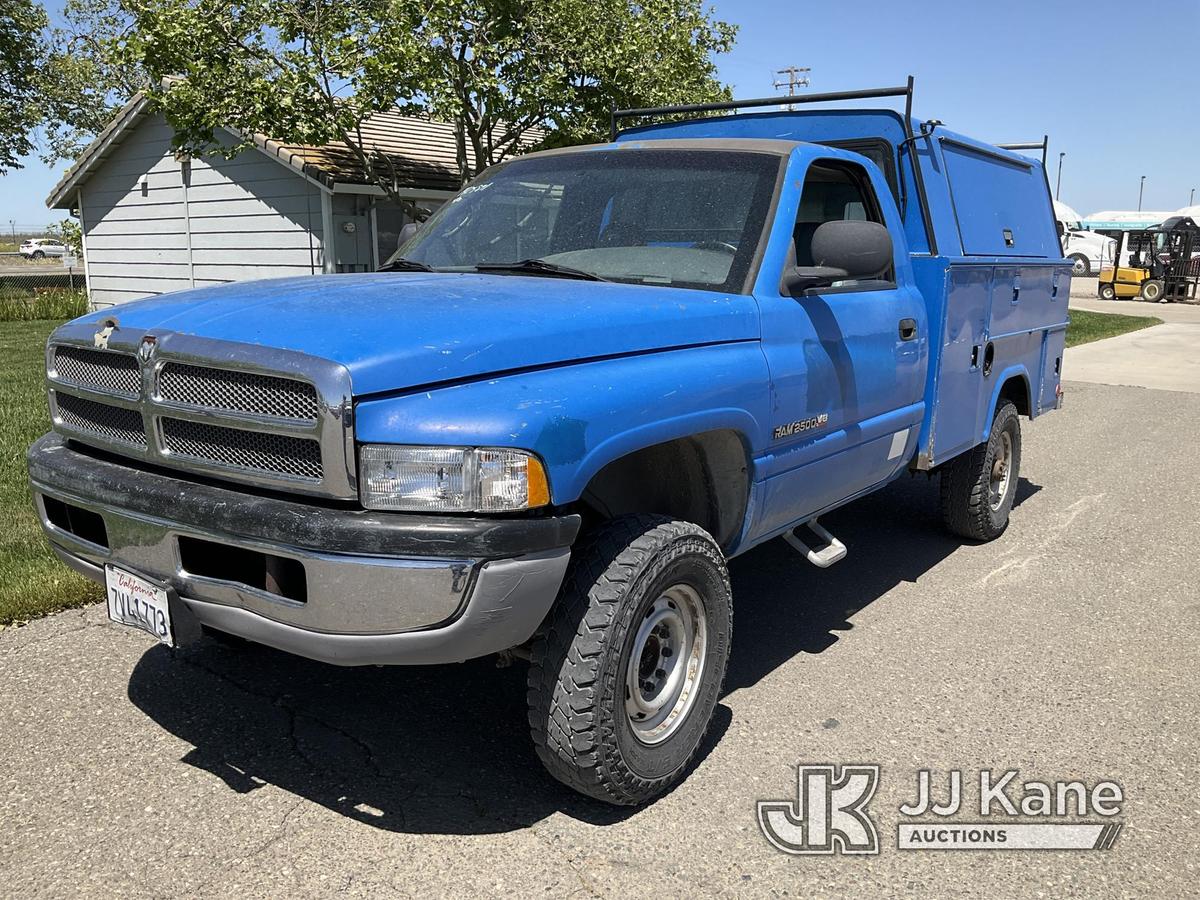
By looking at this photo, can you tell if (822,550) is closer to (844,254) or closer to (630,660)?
(844,254)

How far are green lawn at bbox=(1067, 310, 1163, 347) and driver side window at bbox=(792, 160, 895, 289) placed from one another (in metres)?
16.1

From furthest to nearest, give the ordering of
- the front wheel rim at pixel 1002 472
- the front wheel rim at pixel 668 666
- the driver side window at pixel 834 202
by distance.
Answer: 1. the front wheel rim at pixel 1002 472
2. the driver side window at pixel 834 202
3. the front wheel rim at pixel 668 666

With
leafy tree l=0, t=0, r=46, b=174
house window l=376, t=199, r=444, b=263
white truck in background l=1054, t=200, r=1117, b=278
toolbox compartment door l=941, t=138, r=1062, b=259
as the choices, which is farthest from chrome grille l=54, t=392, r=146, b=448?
white truck in background l=1054, t=200, r=1117, b=278

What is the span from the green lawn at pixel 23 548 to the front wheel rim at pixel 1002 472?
16.3ft

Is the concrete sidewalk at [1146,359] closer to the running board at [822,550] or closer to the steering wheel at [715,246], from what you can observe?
the running board at [822,550]

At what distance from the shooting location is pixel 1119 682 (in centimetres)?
424

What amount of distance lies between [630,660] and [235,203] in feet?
55.9

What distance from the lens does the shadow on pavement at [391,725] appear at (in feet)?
10.6

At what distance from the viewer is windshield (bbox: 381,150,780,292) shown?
12.4 ft

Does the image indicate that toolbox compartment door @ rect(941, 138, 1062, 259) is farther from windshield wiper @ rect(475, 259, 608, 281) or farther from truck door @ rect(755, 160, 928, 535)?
windshield wiper @ rect(475, 259, 608, 281)

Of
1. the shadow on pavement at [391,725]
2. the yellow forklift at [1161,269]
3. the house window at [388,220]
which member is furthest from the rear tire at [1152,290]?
the shadow on pavement at [391,725]

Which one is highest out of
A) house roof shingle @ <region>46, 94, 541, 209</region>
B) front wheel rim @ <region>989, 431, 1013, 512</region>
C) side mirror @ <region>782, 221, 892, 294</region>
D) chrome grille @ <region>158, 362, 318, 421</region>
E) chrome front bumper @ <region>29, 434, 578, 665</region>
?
house roof shingle @ <region>46, 94, 541, 209</region>

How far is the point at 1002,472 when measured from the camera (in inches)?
250

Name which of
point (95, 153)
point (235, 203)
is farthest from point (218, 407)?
point (95, 153)
